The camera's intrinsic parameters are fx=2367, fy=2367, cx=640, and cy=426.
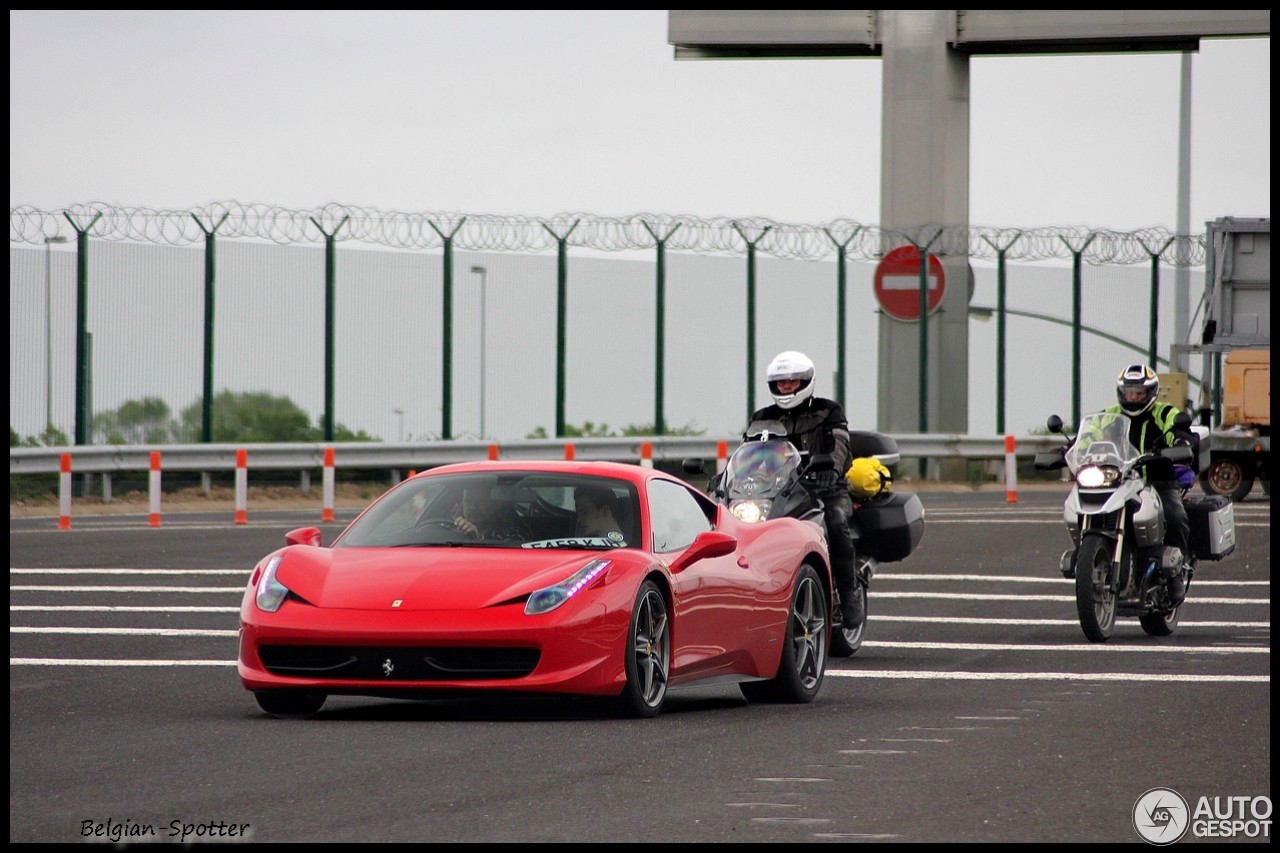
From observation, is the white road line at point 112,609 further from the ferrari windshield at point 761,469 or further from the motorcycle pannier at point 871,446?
the motorcycle pannier at point 871,446

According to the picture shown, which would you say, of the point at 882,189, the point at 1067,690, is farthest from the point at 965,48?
the point at 1067,690

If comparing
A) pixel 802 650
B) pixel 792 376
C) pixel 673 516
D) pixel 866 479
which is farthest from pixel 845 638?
pixel 673 516

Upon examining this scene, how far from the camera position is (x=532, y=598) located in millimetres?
10516

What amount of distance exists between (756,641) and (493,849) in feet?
16.3

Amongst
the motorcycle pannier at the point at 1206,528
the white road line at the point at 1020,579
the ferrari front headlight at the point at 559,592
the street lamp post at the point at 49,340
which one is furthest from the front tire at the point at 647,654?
the street lamp post at the point at 49,340

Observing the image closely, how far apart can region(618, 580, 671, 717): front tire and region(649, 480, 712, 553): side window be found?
460 millimetres

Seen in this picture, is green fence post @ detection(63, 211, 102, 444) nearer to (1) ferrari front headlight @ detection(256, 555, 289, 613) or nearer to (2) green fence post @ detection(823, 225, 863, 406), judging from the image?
(2) green fence post @ detection(823, 225, 863, 406)

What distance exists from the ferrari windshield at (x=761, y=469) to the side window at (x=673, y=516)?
1.91 metres

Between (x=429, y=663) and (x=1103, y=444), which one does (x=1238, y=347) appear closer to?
(x=1103, y=444)

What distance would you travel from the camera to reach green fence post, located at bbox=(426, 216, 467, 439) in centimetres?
3425

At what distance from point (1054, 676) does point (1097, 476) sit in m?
3.09

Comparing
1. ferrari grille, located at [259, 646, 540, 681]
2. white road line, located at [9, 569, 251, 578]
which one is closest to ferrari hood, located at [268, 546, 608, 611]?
ferrari grille, located at [259, 646, 540, 681]

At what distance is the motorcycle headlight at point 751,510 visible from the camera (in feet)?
46.4

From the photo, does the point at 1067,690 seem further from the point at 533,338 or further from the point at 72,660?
the point at 533,338
